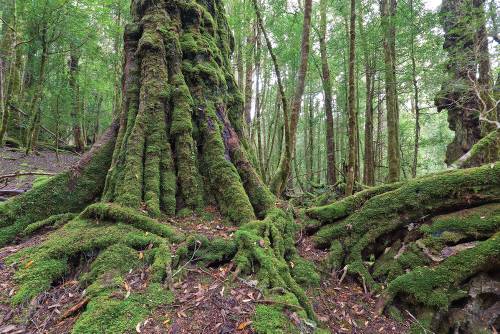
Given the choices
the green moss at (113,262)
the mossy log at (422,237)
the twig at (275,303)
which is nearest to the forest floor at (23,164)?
the green moss at (113,262)

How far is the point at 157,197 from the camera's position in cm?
479

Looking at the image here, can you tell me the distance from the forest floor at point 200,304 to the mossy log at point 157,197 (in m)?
0.12

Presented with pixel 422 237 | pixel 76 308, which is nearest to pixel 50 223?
pixel 76 308

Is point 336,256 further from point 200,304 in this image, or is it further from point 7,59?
point 7,59

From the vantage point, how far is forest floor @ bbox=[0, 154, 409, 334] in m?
2.82

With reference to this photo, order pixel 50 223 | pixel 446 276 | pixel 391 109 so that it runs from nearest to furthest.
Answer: pixel 446 276 → pixel 50 223 → pixel 391 109

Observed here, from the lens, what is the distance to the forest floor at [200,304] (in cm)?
282

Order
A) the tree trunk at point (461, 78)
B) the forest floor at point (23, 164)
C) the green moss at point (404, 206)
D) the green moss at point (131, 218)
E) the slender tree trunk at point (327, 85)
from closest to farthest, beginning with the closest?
1. the green moss at point (131, 218)
2. the green moss at point (404, 206)
3. the tree trunk at point (461, 78)
4. the forest floor at point (23, 164)
5. the slender tree trunk at point (327, 85)

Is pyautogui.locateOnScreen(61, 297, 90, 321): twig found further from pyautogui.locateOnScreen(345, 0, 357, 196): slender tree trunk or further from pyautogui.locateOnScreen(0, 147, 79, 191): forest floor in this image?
pyautogui.locateOnScreen(0, 147, 79, 191): forest floor

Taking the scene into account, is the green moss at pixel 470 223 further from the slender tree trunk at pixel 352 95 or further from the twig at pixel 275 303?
the slender tree trunk at pixel 352 95

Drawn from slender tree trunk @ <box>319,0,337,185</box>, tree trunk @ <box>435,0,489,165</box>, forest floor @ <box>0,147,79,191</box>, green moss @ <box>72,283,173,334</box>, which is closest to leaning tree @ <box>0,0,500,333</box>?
green moss @ <box>72,283,173,334</box>

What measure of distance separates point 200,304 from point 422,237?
11.3 ft

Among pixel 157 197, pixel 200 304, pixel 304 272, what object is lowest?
pixel 304 272

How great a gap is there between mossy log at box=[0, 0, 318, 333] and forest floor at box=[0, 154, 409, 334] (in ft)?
0.40
